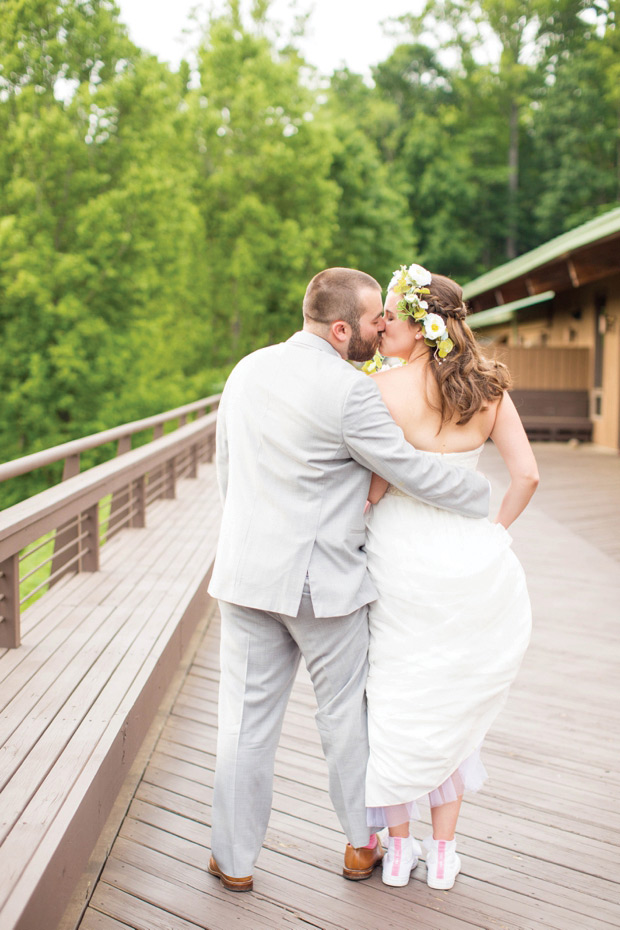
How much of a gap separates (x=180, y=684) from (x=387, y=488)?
7.58ft

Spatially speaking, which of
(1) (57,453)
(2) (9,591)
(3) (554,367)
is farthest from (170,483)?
(3) (554,367)

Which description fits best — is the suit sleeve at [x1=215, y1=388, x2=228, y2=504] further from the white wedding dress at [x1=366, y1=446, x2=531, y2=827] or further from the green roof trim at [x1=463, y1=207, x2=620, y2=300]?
the green roof trim at [x1=463, y1=207, x2=620, y2=300]

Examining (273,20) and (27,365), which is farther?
(273,20)

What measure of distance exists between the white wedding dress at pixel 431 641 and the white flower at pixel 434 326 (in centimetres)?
36

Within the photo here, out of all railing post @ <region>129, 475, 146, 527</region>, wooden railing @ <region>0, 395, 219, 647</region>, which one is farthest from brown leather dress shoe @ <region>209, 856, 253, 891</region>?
railing post @ <region>129, 475, 146, 527</region>

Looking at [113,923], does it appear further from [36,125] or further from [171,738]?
[36,125]

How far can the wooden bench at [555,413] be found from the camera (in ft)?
57.2

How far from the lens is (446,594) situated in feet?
8.34

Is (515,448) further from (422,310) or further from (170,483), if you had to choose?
(170,483)

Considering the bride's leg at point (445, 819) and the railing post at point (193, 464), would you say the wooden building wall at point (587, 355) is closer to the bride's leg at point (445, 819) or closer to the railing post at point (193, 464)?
the railing post at point (193, 464)

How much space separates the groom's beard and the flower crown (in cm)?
12

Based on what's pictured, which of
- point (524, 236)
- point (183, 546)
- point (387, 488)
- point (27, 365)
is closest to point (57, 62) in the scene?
point (27, 365)

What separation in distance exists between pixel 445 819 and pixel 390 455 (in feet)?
3.80

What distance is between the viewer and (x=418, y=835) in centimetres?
301
